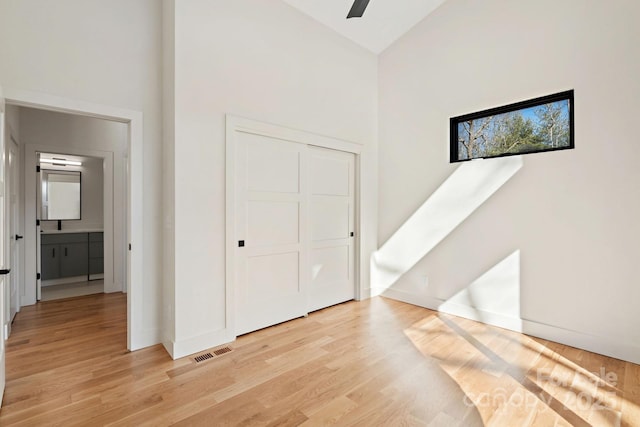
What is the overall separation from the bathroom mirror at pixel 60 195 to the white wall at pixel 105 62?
3.93m

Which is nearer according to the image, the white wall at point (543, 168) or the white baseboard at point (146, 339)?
the white wall at point (543, 168)

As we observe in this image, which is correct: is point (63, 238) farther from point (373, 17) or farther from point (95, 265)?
point (373, 17)

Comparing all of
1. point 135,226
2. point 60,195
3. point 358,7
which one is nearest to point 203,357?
point 135,226

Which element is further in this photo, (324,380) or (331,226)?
(331,226)

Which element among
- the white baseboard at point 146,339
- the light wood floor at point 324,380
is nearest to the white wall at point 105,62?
the white baseboard at point 146,339

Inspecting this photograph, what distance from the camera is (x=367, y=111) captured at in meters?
4.32

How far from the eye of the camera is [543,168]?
118 inches

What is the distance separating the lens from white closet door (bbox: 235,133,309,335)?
3.03 metres

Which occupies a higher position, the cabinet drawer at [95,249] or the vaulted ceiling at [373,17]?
the vaulted ceiling at [373,17]

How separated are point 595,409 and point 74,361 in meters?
3.75

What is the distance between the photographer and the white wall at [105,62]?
2.31 metres

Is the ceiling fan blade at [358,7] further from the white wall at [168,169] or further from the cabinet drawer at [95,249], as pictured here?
the cabinet drawer at [95,249]

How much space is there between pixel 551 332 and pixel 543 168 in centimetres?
158

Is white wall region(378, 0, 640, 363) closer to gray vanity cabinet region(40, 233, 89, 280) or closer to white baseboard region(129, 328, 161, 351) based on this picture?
white baseboard region(129, 328, 161, 351)
